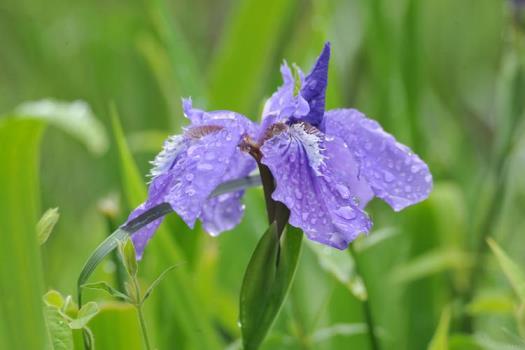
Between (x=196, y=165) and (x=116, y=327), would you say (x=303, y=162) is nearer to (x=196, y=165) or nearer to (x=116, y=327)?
(x=196, y=165)

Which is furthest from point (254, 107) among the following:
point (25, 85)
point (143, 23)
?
point (25, 85)

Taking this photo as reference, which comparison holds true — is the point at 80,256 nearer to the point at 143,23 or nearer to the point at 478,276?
the point at 478,276

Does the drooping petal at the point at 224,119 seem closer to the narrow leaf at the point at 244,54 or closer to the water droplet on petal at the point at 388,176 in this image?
the water droplet on petal at the point at 388,176

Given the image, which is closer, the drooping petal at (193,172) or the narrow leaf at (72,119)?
the drooping petal at (193,172)

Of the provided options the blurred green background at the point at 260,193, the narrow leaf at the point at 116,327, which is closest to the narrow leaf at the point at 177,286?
the blurred green background at the point at 260,193

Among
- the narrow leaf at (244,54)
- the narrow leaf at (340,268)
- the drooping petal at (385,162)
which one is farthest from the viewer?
the narrow leaf at (244,54)

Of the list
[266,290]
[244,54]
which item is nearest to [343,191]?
[266,290]
